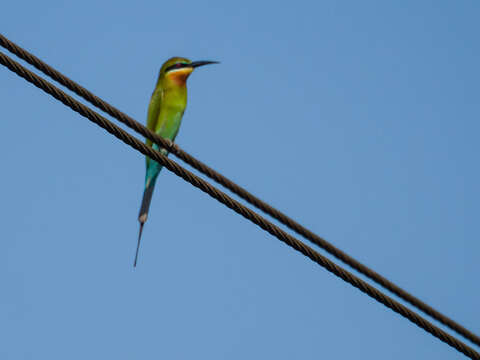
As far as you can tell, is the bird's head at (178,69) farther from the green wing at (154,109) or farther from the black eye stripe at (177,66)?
the green wing at (154,109)

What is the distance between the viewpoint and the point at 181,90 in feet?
16.2

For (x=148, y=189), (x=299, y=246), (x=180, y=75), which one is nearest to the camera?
(x=299, y=246)

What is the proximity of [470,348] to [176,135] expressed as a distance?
283 cm

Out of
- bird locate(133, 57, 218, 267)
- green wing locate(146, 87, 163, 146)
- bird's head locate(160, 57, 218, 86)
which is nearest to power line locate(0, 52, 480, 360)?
bird locate(133, 57, 218, 267)

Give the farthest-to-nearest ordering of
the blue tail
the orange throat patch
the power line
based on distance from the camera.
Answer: the orange throat patch, the blue tail, the power line

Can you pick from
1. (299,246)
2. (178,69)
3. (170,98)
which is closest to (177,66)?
(178,69)

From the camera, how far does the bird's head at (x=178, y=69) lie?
16.4 feet

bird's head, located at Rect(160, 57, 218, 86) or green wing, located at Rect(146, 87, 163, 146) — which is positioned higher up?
bird's head, located at Rect(160, 57, 218, 86)

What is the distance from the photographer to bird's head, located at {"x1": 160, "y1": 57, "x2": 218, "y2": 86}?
5.01 meters

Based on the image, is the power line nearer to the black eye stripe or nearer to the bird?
the bird

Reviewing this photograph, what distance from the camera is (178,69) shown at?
199 inches

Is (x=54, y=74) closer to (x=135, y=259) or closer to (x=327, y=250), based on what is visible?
(x=327, y=250)

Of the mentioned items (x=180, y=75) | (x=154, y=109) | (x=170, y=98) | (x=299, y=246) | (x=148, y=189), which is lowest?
(x=299, y=246)

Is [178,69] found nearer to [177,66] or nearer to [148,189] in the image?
[177,66]
